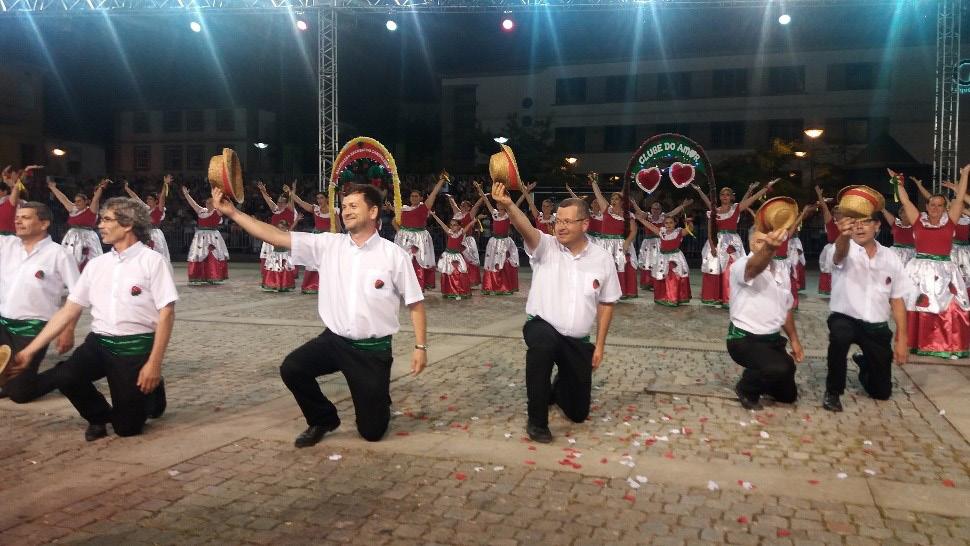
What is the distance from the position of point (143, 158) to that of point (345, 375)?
47.0 metres

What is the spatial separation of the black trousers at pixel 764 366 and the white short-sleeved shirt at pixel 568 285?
1.30 m

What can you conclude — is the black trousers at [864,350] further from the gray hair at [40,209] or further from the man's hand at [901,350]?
the gray hair at [40,209]

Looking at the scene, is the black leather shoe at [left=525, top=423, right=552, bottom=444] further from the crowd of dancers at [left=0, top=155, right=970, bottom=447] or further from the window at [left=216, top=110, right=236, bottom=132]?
the window at [left=216, top=110, right=236, bottom=132]

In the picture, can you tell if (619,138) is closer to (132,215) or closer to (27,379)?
(132,215)

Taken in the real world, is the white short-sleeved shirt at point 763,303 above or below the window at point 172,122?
below

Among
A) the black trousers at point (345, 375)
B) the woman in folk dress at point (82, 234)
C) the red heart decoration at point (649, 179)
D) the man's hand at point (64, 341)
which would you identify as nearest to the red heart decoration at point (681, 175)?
the red heart decoration at point (649, 179)

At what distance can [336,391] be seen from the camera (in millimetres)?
6891

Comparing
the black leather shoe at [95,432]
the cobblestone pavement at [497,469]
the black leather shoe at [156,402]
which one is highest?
the black leather shoe at [156,402]

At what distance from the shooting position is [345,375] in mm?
5285

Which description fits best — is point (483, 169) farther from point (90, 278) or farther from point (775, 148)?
point (90, 278)

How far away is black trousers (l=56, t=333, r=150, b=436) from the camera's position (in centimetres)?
529

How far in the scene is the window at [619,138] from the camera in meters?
40.4

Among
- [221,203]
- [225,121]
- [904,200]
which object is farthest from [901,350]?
[225,121]

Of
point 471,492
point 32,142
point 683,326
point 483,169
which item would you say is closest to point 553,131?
point 483,169
